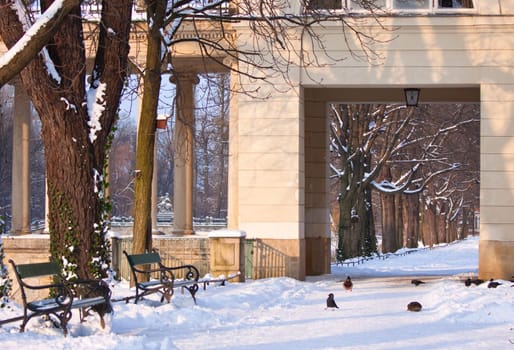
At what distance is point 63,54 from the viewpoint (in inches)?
468

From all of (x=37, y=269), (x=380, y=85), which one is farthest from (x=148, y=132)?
(x=380, y=85)

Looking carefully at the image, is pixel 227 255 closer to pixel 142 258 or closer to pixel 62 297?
pixel 142 258

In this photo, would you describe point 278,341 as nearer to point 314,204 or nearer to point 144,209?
point 144,209

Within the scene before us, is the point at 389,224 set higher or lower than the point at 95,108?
lower

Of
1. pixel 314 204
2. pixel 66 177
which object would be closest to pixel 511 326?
pixel 66 177

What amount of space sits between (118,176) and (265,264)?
2563 inches

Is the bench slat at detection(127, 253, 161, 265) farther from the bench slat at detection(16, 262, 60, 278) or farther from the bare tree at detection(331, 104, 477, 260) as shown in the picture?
the bare tree at detection(331, 104, 477, 260)

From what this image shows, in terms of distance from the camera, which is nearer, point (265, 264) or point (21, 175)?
point (265, 264)

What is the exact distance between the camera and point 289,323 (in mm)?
12930

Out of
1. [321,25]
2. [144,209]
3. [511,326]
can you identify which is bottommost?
[511,326]

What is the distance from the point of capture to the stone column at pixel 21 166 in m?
30.7

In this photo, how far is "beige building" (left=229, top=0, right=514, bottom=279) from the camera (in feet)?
71.2

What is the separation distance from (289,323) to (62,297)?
353cm

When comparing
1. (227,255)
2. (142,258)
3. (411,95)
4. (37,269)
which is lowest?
(227,255)
